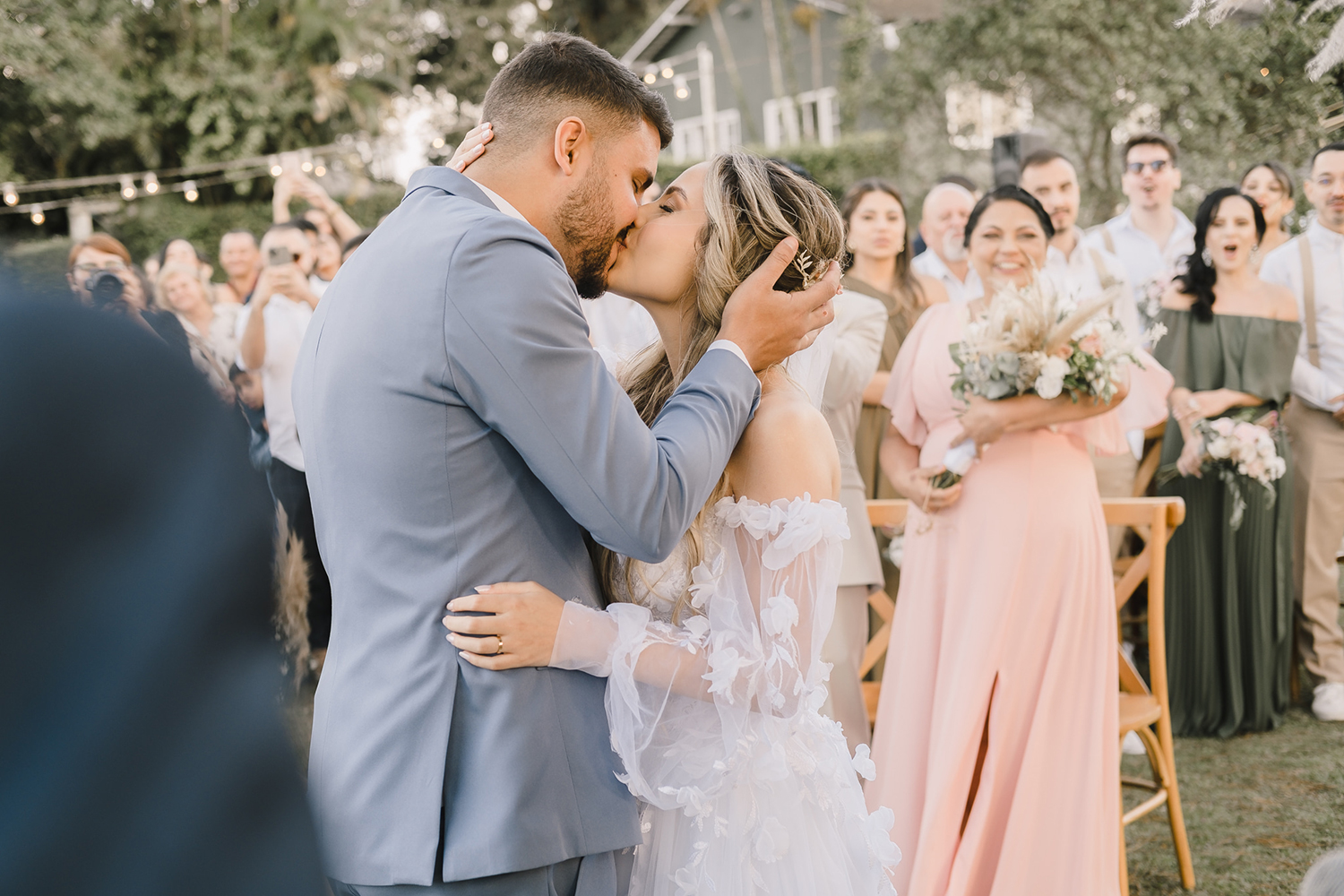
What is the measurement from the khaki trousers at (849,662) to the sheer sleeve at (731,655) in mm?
2000

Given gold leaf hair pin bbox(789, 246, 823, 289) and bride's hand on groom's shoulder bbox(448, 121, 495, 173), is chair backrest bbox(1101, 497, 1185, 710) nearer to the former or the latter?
gold leaf hair pin bbox(789, 246, 823, 289)

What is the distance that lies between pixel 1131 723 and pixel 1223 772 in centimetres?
163

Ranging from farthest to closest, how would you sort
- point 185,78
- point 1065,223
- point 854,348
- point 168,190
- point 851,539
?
point 185,78, point 168,190, point 1065,223, point 854,348, point 851,539

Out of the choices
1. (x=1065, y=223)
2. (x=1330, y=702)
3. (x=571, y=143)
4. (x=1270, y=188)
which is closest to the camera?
(x=571, y=143)

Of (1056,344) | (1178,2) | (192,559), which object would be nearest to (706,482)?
(192,559)

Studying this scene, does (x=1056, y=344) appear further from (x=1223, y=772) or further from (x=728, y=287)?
(x=1223, y=772)

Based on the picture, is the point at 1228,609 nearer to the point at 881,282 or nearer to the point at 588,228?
the point at 881,282

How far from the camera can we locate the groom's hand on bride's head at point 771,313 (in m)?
1.84

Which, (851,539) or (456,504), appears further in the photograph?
(851,539)

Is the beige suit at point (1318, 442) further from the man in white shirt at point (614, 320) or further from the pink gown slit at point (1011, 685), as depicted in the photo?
the man in white shirt at point (614, 320)

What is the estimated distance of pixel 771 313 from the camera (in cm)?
187

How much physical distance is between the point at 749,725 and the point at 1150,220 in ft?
18.9

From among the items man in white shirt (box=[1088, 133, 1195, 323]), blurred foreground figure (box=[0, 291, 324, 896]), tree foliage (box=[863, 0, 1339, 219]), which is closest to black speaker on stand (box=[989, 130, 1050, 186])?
man in white shirt (box=[1088, 133, 1195, 323])

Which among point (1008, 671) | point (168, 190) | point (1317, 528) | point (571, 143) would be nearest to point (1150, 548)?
point (1008, 671)
